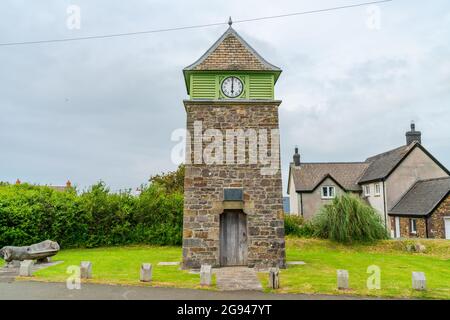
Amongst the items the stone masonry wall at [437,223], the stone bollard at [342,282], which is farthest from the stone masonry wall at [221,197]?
the stone masonry wall at [437,223]

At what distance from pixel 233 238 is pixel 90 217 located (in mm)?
10728

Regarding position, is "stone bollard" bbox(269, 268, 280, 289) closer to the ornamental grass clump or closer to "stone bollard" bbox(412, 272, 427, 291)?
"stone bollard" bbox(412, 272, 427, 291)

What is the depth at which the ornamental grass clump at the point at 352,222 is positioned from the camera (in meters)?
19.9

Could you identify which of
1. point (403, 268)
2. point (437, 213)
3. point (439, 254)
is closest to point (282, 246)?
point (403, 268)

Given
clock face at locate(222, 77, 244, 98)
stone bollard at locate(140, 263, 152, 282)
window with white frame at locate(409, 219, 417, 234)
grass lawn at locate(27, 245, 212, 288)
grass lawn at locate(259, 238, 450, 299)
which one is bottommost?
grass lawn at locate(259, 238, 450, 299)

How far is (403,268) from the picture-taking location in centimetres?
1399

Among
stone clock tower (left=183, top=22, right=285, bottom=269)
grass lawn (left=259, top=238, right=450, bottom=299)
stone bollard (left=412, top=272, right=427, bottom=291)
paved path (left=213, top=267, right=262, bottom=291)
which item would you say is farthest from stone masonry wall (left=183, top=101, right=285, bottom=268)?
stone bollard (left=412, top=272, right=427, bottom=291)

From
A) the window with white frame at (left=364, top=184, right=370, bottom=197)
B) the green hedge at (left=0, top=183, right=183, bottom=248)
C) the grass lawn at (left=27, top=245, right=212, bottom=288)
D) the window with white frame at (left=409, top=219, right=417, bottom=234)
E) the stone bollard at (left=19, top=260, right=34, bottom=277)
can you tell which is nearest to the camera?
the grass lawn at (left=27, top=245, right=212, bottom=288)

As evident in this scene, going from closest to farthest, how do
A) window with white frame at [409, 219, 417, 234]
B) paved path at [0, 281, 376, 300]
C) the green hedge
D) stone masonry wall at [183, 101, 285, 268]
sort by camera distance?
paved path at [0, 281, 376, 300] → stone masonry wall at [183, 101, 285, 268] → the green hedge → window with white frame at [409, 219, 417, 234]

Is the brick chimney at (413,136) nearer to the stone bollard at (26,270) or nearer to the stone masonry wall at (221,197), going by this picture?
the stone masonry wall at (221,197)

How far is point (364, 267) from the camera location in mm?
14078

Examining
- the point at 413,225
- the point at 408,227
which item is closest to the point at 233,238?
the point at 413,225

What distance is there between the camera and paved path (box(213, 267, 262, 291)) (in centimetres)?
1038

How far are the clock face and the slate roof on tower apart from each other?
17.6 inches
